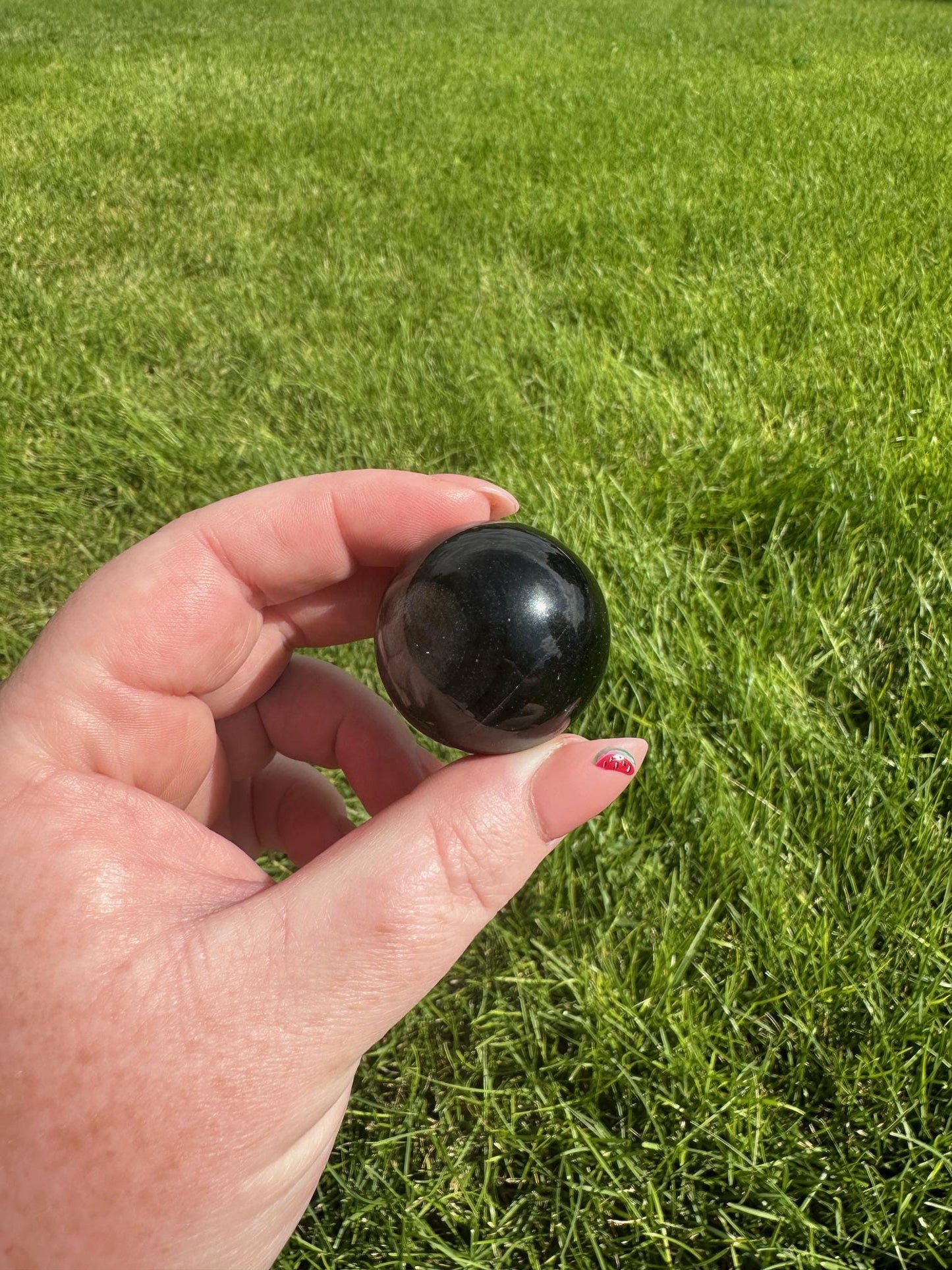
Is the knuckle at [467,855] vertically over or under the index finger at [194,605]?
under

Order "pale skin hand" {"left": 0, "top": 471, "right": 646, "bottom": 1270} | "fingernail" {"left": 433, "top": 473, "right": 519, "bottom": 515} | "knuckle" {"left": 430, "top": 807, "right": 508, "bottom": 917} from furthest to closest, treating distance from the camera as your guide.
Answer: "fingernail" {"left": 433, "top": 473, "right": 519, "bottom": 515} < "knuckle" {"left": 430, "top": 807, "right": 508, "bottom": 917} < "pale skin hand" {"left": 0, "top": 471, "right": 646, "bottom": 1270}

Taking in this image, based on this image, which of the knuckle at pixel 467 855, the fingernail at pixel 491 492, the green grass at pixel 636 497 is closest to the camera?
the knuckle at pixel 467 855

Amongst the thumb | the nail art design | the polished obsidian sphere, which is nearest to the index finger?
the polished obsidian sphere

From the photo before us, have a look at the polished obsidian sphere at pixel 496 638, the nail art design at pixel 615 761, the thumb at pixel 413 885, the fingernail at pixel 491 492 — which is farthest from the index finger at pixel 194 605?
the nail art design at pixel 615 761

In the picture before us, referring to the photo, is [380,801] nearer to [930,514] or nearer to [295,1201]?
[295,1201]

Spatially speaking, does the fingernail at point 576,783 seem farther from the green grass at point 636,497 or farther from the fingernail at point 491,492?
the fingernail at point 491,492

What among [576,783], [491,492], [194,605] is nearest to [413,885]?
[576,783]

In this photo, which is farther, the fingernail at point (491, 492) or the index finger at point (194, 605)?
the fingernail at point (491, 492)

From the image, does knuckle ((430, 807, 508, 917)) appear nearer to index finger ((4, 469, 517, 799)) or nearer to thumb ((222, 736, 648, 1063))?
thumb ((222, 736, 648, 1063))
